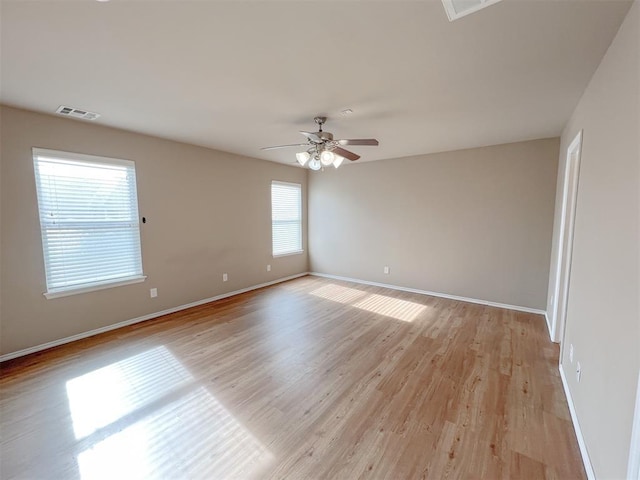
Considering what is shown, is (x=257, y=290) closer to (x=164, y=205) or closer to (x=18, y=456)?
(x=164, y=205)

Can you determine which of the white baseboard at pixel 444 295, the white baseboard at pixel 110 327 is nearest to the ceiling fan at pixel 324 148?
the white baseboard at pixel 110 327

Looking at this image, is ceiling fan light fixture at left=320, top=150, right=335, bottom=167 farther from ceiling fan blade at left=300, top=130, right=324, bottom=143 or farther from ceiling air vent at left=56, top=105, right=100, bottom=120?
ceiling air vent at left=56, top=105, right=100, bottom=120

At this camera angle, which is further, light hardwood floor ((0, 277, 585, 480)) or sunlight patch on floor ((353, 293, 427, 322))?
sunlight patch on floor ((353, 293, 427, 322))

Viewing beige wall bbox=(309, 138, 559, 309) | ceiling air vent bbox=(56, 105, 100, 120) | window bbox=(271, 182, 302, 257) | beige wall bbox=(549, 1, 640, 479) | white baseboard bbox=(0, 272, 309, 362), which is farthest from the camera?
window bbox=(271, 182, 302, 257)

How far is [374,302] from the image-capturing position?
4.45m

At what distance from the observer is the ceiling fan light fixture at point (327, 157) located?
2838 millimetres

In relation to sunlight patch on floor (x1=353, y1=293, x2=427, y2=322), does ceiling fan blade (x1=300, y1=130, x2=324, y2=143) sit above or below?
above

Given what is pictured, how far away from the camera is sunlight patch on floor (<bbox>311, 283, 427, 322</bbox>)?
3.98m

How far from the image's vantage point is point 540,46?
1.68m

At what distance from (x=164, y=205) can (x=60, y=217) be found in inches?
43.3

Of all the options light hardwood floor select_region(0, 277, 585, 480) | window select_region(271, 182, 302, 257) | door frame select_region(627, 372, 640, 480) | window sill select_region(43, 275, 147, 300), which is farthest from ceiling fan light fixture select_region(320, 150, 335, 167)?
window sill select_region(43, 275, 147, 300)

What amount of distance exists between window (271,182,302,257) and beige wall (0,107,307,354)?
0.56ft

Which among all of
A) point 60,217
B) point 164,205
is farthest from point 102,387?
point 164,205

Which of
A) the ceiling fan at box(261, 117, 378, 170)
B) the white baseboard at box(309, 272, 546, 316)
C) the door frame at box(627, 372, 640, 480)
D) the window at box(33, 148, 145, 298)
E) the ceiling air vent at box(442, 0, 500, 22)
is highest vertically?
the ceiling air vent at box(442, 0, 500, 22)
